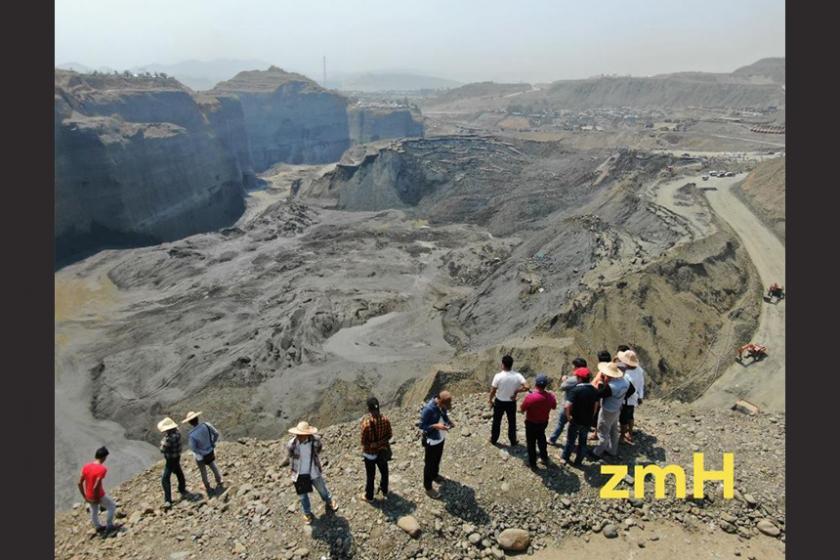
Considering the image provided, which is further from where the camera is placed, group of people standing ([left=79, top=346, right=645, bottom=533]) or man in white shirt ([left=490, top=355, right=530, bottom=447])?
man in white shirt ([left=490, top=355, right=530, bottom=447])

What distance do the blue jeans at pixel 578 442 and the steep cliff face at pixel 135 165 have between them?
121ft

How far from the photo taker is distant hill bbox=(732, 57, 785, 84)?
6521 inches

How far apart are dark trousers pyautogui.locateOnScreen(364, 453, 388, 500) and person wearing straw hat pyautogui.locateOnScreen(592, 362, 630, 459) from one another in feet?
9.11

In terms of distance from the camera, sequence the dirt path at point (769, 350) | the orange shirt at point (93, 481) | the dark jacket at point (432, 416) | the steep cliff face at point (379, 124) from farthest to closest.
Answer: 1. the steep cliff face at point (379, 124)
2. the dirt path at point (769, 350)
3. the orange shirt at point (93, 481)
4. the dark jacket at point (432, 416)

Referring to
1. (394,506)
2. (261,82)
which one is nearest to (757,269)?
(394,506)

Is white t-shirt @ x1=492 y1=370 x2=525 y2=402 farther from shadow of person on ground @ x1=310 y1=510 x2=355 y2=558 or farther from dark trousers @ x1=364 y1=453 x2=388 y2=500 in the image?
shadow of person on ground @ x1=310 y1=510 x2=355 y2=558

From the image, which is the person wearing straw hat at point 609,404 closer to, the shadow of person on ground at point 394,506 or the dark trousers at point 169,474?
the shadow of person on ground at point 394,506

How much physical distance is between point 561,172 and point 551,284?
28212 millimetres

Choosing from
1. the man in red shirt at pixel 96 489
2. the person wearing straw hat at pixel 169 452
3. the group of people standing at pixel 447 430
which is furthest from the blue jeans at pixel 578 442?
the man in red shirt at pixel 96 489

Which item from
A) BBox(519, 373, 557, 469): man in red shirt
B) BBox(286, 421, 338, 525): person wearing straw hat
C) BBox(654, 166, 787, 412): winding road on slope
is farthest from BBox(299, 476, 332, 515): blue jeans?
BBox(654, 166, 787, 412): winding road on slope

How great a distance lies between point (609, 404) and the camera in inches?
278

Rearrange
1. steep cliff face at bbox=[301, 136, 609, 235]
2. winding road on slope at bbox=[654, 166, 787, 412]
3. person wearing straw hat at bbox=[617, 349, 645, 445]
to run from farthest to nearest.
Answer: steep cliff face at bbox=[301, 136, 609, 235] < winding road on slope at bbox=[654, 166, 787, 412] < person wearing straw hat at bbox=[617, 349, 645, 445]

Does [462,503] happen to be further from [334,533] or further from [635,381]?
[635,381]

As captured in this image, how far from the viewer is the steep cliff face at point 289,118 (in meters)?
78.7
